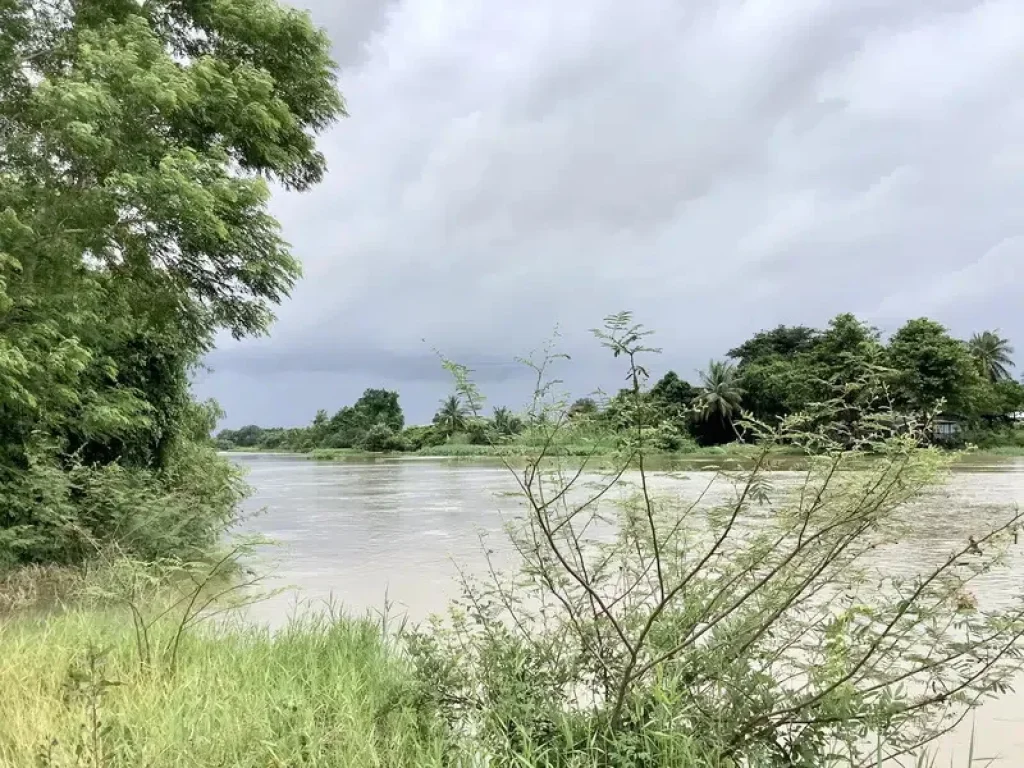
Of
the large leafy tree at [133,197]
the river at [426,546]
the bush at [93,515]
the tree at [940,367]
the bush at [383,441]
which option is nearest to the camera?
the river at [426,546]

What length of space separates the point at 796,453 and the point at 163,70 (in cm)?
601

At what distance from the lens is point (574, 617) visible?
2.47m

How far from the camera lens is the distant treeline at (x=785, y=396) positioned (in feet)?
8.11

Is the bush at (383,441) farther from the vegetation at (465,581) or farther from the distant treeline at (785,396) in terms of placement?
the vegetation at (465,581)

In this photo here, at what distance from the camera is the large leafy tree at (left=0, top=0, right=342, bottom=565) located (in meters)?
5.73

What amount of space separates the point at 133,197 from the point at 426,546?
6.29 m

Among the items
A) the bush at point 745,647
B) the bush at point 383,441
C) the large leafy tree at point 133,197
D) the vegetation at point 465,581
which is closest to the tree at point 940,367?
the large leafy tree at point 133,197

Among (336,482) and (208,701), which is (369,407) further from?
(208,701)

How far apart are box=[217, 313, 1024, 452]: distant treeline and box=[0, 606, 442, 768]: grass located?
3.48 feet

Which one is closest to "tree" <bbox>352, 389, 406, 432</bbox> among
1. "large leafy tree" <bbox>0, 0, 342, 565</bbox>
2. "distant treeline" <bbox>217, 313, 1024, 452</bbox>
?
"distant treeline" <bbox>217, 313, 1024, 452</bbox>

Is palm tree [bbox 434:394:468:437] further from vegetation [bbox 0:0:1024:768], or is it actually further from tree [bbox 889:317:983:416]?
tree [bbox 889:317:983:416]

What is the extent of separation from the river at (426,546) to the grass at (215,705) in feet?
2.68

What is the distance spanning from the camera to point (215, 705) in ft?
8.64

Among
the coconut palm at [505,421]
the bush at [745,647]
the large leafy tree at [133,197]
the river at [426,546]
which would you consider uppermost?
the large leafy tree at [133,197]
